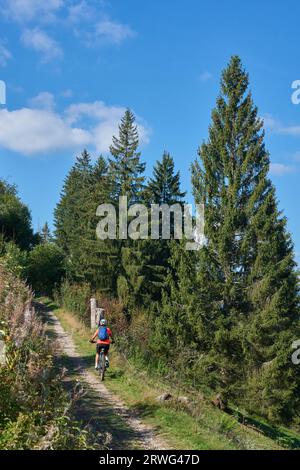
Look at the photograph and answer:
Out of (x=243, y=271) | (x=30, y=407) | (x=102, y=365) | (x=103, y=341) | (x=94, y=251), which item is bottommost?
(x=102, y=365)

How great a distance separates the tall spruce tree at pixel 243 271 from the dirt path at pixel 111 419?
1029cm

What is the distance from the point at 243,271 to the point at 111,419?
617 inches

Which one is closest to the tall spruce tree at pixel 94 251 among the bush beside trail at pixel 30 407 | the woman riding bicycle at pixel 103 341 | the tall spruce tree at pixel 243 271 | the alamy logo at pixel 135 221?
the alamy logo at pixel 135 221

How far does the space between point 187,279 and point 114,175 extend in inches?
698

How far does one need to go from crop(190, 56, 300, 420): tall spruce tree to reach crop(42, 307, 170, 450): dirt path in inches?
405

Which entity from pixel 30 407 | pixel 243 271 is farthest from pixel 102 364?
pixel 243 271

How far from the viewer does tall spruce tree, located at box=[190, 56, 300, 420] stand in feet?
68.7

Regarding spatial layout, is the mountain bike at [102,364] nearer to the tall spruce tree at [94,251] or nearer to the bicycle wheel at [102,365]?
the bicycle wheel at [102,365]

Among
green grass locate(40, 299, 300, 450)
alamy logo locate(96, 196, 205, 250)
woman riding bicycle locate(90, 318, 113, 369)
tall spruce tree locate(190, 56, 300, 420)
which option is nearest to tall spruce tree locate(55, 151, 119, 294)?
alamy logo locate(96, 196, 205, 250)

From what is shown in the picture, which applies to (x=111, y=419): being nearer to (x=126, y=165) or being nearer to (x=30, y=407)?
(x=30, y=407)

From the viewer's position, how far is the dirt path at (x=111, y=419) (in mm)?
7934

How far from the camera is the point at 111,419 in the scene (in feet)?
30.4

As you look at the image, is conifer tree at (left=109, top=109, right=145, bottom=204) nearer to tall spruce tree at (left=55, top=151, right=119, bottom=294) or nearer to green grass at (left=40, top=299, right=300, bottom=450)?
tall spruce tree at (left=55, top=151, right=119, bottom=294)
